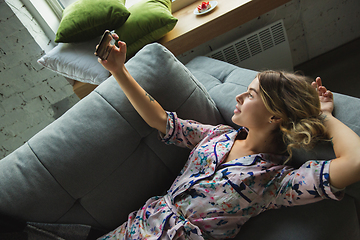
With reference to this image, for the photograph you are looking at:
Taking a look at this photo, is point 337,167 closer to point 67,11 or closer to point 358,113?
point 358,113

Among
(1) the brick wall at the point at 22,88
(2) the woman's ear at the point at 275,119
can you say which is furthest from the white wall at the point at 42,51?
(2) the woman's ear at the point at 275,119

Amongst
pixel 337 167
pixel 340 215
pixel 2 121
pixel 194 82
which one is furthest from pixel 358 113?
pixel 2 121

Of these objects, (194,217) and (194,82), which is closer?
(194,217)

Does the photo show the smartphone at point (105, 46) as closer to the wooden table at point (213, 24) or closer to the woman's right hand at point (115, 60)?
the woman's right hand at point (115, 60)

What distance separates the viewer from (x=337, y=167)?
783 millimetres

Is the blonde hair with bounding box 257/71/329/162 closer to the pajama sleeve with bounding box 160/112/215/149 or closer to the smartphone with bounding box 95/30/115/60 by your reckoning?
the pajama sleeve with bounding box 160/112/215/149

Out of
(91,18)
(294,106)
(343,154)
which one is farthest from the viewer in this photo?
(91,18)

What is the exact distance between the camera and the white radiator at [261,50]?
6.53ft

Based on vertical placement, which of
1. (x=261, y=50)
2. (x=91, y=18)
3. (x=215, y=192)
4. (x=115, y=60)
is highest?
(x=91, y=18)

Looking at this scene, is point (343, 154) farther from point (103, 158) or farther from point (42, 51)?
point (42, 51)

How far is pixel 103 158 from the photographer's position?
1.09 meters

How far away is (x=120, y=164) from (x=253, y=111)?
615 millimetres

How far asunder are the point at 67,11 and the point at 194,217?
5.27 ft

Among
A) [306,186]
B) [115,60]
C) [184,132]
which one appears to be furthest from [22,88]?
[306,186]
